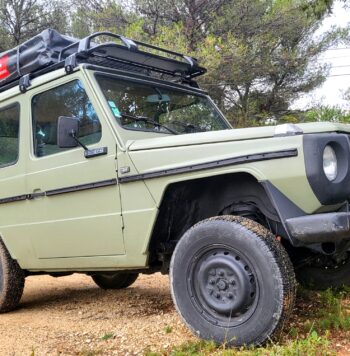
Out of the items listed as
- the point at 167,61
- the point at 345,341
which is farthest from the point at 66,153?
the point at 345,341

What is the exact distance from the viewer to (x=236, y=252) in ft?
10.3

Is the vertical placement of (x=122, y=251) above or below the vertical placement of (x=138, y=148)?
below

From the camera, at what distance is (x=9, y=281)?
191 inches

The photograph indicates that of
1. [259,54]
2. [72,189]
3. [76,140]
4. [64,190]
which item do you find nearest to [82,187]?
[72,189]

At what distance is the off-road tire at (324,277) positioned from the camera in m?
4.14

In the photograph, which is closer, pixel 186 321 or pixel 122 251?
pixel 186 321

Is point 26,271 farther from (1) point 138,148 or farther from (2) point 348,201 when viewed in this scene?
(2) point 348,201

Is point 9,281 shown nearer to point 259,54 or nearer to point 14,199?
point 14,199

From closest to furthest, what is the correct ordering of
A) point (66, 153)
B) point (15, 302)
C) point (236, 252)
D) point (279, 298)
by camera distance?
point (279, 298) → point (236, 252) → point (66, 153) → point (15, 302)

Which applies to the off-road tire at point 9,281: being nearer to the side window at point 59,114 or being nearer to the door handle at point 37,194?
the door handle at point 37,194

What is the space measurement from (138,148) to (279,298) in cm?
151

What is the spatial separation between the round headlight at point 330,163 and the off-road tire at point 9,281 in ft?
10.7

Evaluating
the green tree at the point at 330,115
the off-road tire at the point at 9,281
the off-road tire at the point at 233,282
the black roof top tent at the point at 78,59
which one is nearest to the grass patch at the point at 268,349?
the off-road tire at the point at 233,282

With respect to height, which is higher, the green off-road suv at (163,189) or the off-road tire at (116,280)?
the green off-road suv at (163,189)
